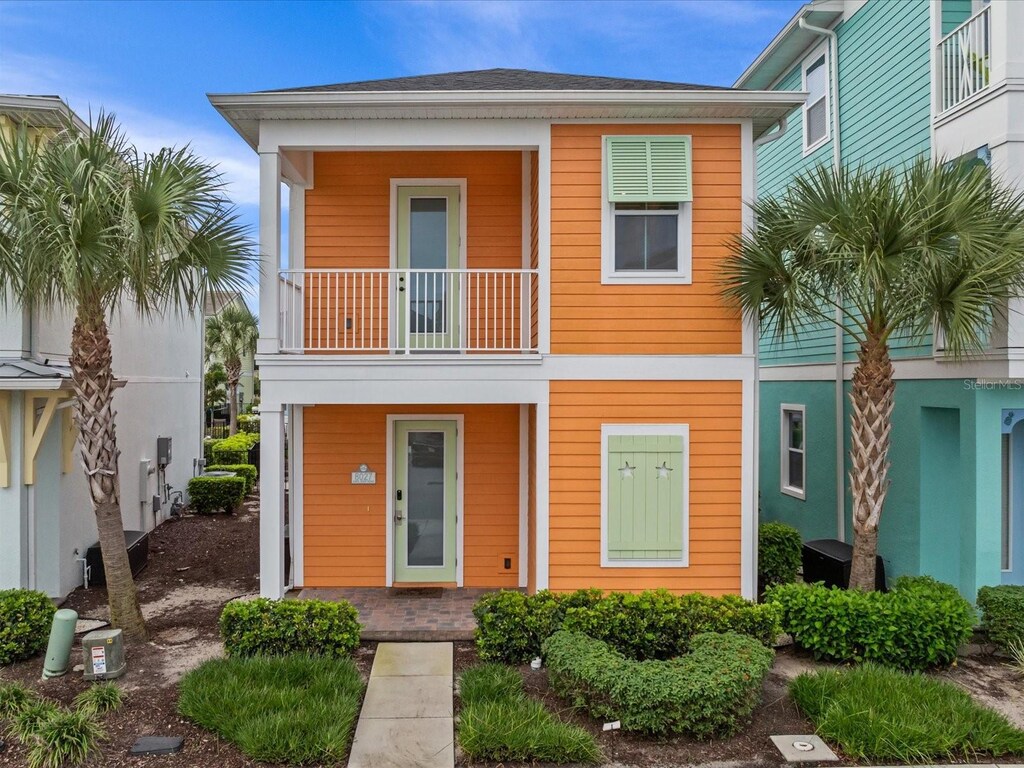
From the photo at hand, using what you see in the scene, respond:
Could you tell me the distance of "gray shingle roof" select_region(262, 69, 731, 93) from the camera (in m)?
7.55

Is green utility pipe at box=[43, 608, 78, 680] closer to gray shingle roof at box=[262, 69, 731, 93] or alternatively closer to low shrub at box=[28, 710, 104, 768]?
low shrub at box=[28, 710, 104, 768]

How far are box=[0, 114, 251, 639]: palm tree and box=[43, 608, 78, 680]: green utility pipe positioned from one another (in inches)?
25.3

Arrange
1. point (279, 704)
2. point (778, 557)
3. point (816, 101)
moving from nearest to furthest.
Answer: point (279, 704), point (778, 557), point (816, 101)

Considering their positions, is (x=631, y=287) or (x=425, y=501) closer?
(x=631, y=287)

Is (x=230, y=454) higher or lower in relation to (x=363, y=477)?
lower

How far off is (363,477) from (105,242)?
13.4 ft

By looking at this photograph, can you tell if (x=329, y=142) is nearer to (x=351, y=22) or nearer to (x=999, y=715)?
(x=999, y=715)

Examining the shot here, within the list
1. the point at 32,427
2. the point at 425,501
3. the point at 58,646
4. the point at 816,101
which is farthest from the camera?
the point at 816,101

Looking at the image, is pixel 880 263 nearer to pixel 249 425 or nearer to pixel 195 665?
pixel 195 665

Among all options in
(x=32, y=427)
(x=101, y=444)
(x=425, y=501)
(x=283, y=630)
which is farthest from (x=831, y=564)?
(x=32, y=427)

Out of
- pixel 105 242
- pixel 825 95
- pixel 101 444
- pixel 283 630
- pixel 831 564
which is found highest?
pixel 825 95

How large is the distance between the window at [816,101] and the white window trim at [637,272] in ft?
17.8

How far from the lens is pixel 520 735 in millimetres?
5031

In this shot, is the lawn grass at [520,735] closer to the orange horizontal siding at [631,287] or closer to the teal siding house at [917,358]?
the orange horizontal siding at [631,287]
